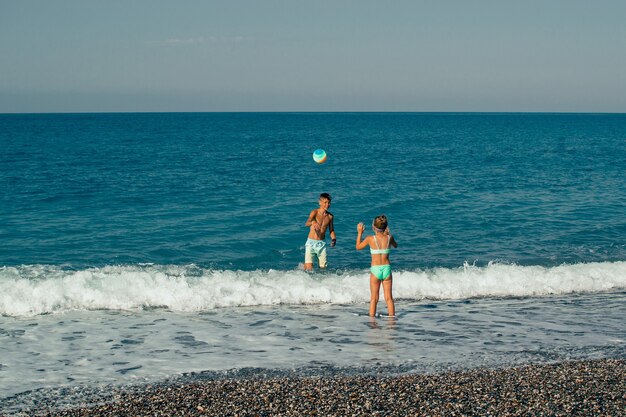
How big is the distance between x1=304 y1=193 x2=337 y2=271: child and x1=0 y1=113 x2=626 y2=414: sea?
0.49 meters

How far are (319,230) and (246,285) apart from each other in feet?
6.35

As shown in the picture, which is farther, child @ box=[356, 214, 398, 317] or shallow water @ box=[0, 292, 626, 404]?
child @ box=[356, 214, 398, 317]

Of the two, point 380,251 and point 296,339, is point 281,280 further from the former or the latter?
point 296,339

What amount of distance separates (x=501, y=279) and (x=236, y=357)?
7.22 metres

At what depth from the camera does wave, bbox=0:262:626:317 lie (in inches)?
474

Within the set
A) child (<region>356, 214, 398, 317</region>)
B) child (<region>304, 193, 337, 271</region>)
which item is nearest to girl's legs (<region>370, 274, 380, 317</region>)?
child (<region>356, 214, 398, 317</region>)

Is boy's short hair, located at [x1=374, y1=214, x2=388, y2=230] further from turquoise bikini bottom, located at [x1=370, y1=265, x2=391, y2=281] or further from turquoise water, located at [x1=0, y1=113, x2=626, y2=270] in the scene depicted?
turquoise water, located at [x1=0, y1=113, x2=626, y2=270]

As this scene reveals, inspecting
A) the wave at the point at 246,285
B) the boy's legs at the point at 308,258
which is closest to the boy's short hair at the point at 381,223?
the wave at the point at 246,285

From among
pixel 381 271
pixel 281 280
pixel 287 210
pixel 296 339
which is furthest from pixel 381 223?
pixel 287 210

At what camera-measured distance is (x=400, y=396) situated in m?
7.23

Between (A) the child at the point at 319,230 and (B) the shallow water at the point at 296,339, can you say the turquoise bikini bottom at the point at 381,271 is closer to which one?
(B) the shallow water at the point at 296,339

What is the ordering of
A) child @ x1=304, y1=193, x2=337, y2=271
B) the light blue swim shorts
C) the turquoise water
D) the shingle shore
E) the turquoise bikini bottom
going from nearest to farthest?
1. the shingle shore
2. the turquoise bikini bottom
3. child @ x1=304, y1=193, x2=337, y2=271
4. the light blue swim shorts
5. the turquoise water

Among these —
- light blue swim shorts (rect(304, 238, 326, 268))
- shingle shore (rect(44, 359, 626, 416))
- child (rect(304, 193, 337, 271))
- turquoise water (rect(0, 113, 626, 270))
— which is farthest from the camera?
turquoise water (rect(0, 113, 626, 270))

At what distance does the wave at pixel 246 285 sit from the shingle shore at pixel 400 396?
451cm
